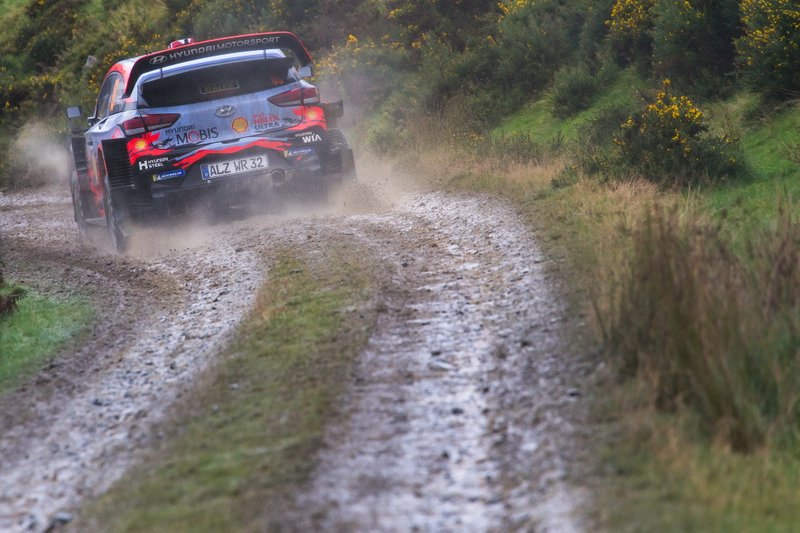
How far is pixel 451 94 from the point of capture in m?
19.3

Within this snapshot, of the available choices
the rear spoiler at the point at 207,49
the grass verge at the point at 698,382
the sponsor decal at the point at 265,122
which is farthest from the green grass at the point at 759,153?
the rear spoiler at the point at 207,49

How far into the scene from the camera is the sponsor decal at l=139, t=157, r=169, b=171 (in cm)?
1148

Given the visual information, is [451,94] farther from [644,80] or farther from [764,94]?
[764,94]

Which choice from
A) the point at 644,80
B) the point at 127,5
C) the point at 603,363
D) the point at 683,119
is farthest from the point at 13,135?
the point at 603,363

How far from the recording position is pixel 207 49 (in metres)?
11.8

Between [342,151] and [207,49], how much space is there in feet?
6.83

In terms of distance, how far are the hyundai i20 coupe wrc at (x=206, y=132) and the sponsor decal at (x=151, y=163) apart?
0.04ft

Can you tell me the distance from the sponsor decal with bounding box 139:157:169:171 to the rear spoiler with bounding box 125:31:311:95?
2.64 feet

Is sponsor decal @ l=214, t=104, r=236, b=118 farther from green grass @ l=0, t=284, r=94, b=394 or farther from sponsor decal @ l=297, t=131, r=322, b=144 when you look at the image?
green grass @ l=0, t=284, r=94, b=394

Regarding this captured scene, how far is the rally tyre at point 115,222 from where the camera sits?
1179cm

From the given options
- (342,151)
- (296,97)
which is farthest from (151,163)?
(342,151)

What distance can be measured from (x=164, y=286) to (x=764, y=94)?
7764 millimetres

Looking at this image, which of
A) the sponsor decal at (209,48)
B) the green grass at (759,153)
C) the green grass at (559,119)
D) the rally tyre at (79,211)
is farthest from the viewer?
the green grass at (559,119)

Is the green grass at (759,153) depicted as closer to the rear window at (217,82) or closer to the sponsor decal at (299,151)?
the sponsor decal at (299,151)
